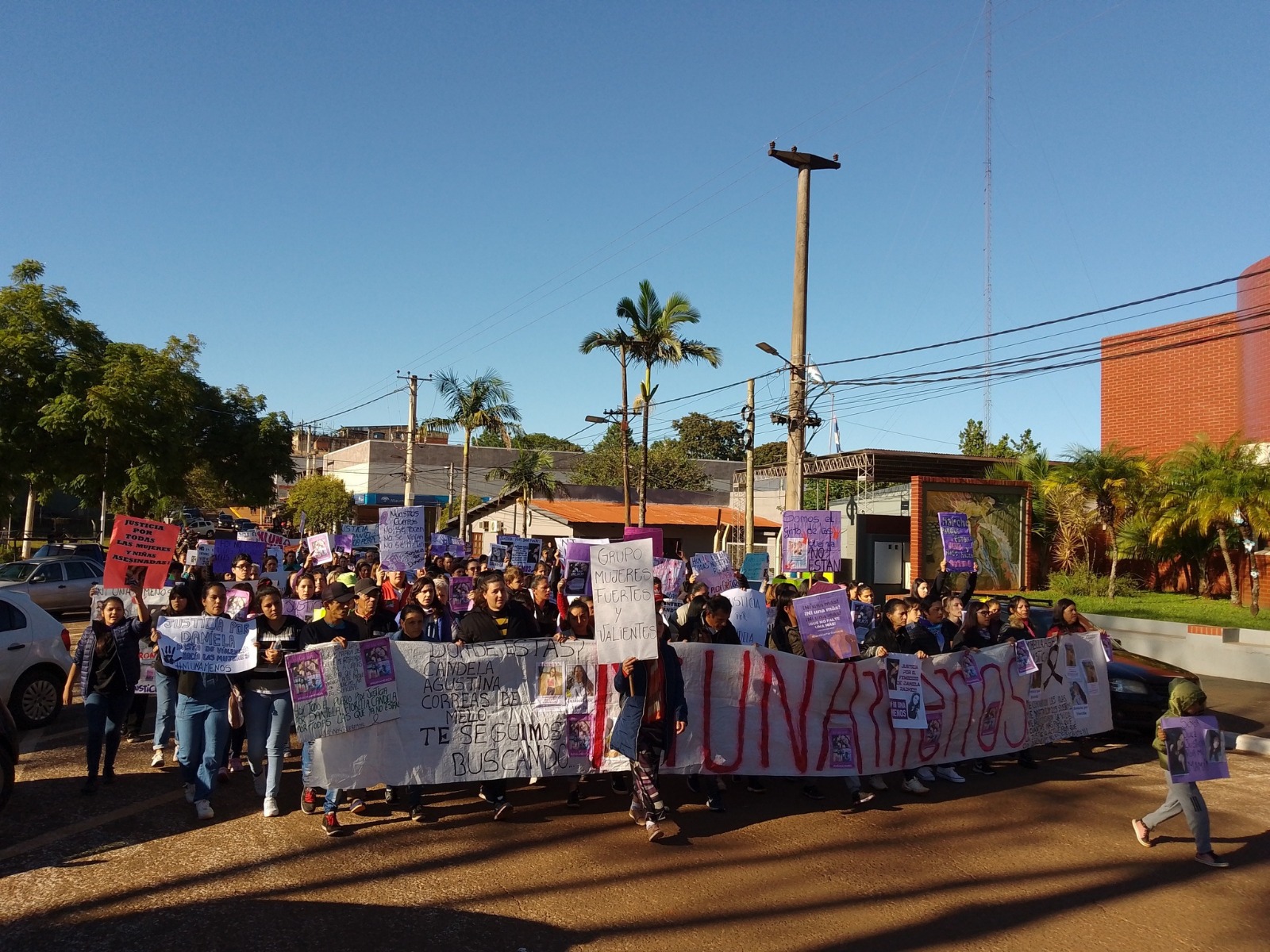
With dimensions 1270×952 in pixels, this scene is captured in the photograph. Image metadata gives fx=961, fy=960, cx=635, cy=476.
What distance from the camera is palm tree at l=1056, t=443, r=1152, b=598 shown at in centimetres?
2639

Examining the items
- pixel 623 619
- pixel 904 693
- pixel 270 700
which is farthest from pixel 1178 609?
pixel 270 700

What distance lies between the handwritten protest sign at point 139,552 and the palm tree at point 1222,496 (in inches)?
870

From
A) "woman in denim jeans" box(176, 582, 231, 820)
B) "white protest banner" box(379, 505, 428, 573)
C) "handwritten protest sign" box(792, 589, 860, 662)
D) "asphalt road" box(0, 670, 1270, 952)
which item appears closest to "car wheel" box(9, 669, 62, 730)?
"asphalt road" box(0, 670, 1270, 952)

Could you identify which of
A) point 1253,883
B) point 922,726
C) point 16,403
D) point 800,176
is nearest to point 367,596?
point 922,726

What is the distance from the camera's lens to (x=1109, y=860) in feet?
22.1

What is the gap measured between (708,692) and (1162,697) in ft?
20.8

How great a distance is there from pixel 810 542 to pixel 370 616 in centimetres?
894

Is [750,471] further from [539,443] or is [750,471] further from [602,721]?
[539,443]

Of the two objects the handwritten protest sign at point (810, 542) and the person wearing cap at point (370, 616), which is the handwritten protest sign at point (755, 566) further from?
the person wearing cap at point (370, 616)

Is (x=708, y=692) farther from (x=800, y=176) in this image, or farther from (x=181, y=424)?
(x=181, y=424)

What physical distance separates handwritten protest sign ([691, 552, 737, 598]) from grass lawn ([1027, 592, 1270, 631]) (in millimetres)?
11221

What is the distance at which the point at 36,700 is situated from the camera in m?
9.82

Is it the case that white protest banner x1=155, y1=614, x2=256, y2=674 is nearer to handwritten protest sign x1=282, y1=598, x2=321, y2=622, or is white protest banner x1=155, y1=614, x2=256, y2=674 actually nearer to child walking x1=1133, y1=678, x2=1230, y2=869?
handwritten protest sign x1=282, y1=598, x2=321, y2=622

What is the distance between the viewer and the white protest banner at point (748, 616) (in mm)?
10320
